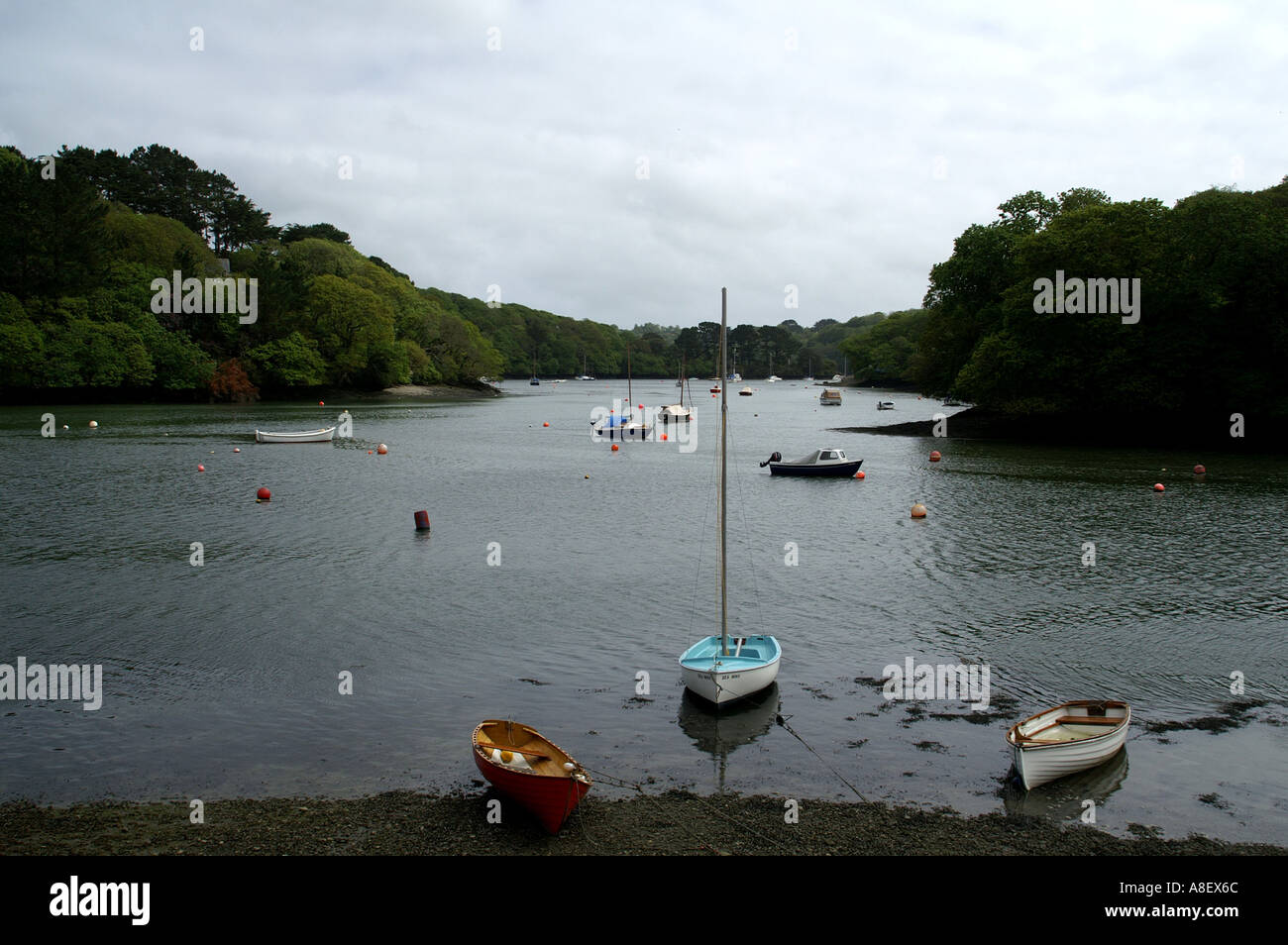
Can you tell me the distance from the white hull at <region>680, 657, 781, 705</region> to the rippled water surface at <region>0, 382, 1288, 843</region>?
1.32 ft

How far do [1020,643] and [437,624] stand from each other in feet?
46.1

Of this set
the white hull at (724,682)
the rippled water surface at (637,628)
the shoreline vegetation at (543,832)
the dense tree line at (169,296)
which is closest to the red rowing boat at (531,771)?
the shoreline vegetation at (543,832)

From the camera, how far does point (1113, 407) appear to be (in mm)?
65625

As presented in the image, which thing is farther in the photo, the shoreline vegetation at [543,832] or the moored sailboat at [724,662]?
the moored sailboat at [724,662]

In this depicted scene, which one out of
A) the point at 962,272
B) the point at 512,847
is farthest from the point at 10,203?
the point at 512,847

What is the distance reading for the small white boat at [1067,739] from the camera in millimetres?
14195

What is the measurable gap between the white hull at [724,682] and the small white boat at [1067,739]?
4.55 meters

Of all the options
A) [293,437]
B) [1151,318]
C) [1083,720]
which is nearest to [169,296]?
[293,437]

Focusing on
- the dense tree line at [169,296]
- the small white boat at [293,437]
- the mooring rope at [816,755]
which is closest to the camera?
→ the mooring rope at [816,755]

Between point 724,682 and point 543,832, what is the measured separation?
531 cm

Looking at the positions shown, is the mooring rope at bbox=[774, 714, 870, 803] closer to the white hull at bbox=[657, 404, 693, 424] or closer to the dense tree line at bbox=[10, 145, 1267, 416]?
the dense tree line at bbox=[10, 145, 1267, 416]

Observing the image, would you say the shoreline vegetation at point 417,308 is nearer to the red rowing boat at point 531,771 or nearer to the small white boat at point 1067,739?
the small white boat at point 1067,739

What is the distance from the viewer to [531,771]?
1334 centimetres
